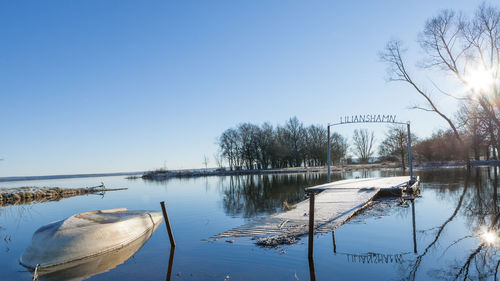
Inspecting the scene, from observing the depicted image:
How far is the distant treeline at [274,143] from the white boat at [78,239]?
2453 inches

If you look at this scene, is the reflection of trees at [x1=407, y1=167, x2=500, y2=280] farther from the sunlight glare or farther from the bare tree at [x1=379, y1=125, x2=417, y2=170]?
the bare tree at [x1=379, y1=125, x2=417, y2=170]

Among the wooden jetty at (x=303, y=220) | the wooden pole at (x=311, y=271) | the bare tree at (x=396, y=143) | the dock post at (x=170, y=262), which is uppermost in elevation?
the bare tree at (x=396, y=143)

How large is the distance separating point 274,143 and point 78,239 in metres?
64.4

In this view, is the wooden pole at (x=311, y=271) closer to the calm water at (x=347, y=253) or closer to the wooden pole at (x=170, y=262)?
the calm water at (x=347, y=253)

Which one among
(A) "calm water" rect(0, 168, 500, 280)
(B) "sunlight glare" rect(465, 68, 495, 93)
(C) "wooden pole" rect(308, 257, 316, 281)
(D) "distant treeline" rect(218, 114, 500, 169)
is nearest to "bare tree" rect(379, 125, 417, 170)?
(D) "distant treeline" rect(218, 114, 500, 169)

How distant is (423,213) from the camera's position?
13.7 metres

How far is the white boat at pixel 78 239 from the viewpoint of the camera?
8.76m

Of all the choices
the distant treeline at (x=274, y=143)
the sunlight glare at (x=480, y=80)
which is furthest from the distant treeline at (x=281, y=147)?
the sunlight glare at (x=480, y=80)

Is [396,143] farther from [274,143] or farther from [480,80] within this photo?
[480,80]

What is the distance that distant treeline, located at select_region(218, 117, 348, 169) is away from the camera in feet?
246

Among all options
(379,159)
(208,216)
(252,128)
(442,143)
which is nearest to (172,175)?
(252,128)

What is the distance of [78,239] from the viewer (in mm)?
9352

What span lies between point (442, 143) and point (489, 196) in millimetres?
48463

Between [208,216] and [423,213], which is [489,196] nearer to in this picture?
[423,213]
